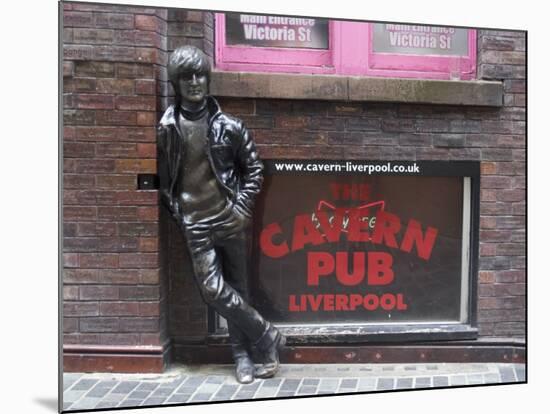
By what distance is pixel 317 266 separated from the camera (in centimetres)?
498

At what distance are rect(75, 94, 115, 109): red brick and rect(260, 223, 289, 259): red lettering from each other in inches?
50.4

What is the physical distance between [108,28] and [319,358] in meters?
2.56

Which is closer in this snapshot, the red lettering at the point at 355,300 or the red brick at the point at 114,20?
the red brick at the point at 114,20

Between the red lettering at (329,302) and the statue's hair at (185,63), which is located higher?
the statue's hair at (185,63)

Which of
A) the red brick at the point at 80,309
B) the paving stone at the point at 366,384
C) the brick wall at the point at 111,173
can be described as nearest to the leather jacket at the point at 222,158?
the brick wall at the point at 111,173

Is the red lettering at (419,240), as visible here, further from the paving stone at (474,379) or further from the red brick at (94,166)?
→ the red brick at (94,166)

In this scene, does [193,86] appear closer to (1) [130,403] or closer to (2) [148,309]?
(2) [148,309]

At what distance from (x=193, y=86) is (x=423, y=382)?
8.16 ft

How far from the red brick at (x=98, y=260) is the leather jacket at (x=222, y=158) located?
490 mm

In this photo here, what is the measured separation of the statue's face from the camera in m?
4.54

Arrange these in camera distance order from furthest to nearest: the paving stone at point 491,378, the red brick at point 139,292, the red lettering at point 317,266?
the paving stone at point 491,378 < the red lettering at point 317,266 < the red brick at point 139,292

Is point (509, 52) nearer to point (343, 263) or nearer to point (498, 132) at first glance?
point (498, 132)

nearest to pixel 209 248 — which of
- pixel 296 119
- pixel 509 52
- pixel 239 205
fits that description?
pixel 239 205

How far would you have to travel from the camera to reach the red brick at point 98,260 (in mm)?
4668
